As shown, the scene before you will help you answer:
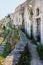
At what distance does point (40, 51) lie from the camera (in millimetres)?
14898

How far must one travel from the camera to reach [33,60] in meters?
13.6

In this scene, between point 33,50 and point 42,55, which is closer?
point 42,55

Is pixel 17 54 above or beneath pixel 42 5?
beneath

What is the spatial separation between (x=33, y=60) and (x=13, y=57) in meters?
2.86

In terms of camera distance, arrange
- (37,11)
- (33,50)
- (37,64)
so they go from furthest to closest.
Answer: (37,11) → (33,50) → (37,64)

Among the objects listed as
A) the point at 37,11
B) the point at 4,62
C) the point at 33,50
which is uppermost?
the point at 37,11

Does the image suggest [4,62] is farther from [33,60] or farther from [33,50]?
[33,50]

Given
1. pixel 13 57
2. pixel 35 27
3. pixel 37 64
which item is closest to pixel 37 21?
pixel 35 27

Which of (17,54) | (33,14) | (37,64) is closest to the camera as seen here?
(17,54)

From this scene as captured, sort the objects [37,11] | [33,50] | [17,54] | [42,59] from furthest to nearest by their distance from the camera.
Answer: [37,11] < [33,50] < [42,59] < [17,54]

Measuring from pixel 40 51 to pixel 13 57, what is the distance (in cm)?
420

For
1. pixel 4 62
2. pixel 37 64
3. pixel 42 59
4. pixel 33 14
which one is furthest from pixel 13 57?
pixel 33 14

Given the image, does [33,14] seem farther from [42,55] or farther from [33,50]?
[42,55]

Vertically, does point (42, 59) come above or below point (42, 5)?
below
